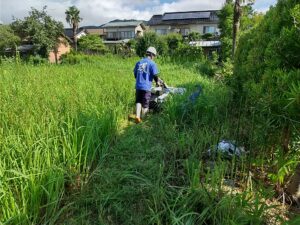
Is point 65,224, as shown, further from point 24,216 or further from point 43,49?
point 43,49

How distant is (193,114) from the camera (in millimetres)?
4051

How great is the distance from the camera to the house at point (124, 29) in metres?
57.7

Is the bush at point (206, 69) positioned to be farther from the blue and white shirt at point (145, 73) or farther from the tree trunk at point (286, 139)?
the tree trunk at point (286, 139)

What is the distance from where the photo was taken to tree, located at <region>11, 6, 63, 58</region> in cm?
3206

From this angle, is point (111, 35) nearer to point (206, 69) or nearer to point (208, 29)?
point (208, 29)

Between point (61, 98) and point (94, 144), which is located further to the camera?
point (61, 98)

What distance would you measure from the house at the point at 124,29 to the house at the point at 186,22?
639 centimetres

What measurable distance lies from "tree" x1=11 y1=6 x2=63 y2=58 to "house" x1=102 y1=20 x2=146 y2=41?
24691mm

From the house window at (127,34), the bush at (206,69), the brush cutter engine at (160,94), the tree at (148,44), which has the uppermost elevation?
the house window at (127,34)

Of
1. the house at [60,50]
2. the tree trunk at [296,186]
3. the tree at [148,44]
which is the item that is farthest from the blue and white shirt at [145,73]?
the house at [60,50]

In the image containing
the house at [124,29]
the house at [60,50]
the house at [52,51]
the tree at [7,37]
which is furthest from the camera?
the house at [124,29]

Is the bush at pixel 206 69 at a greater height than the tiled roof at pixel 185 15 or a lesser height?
lesser

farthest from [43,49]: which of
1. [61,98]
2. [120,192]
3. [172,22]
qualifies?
[120,192]

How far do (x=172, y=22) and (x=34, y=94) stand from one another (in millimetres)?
49833
